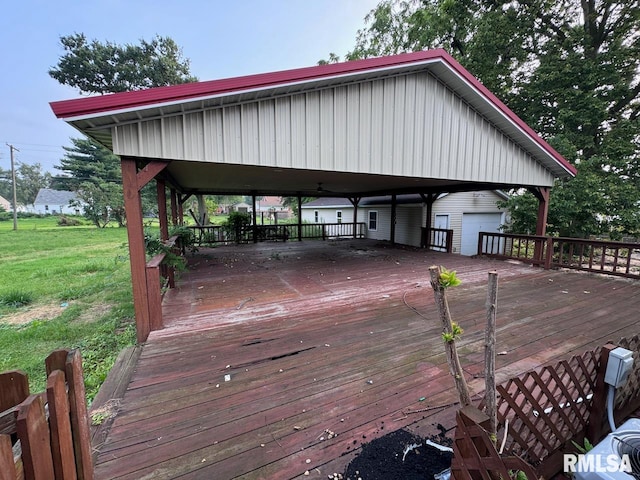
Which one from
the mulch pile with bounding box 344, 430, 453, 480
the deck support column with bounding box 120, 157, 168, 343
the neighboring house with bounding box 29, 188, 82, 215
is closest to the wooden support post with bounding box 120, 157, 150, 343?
the deck support column with bounding box 120, 157, 168, 343

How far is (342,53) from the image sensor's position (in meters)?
18.5

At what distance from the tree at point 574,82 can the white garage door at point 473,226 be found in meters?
1.90

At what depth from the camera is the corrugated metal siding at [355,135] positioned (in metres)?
3.63

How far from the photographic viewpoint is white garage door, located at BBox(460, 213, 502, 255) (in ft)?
42.6

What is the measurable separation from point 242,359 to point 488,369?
231 centimetres

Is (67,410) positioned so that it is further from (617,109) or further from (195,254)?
(617,109)

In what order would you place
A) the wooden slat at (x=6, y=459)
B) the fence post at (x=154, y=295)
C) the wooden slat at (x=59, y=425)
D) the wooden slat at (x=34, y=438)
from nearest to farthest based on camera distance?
the wooden slat at (x=6, y=459) < the wooden slat at (x=34, y=438) < the wooden slat at (x=59, y=425) < the fence post at (x=154, y=295)

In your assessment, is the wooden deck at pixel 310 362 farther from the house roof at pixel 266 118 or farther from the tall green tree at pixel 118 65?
the tall green tree at pixel 118 65

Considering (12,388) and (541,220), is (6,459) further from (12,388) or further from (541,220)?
(541,220)

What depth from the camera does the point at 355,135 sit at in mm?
4809

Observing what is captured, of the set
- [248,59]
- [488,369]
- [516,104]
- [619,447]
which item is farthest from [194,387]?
[248,59]

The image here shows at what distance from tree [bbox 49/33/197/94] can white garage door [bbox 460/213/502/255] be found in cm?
1969

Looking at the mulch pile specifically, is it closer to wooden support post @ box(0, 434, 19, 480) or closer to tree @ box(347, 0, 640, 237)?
wooden support post @ box(0, 434, 19, 480)

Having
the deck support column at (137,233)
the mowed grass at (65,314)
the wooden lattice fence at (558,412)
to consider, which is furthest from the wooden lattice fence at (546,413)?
the deck support column at (137,233)
